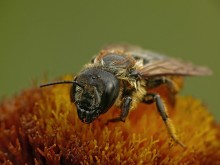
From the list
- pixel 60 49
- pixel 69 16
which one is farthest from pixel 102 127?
pixel 69 16

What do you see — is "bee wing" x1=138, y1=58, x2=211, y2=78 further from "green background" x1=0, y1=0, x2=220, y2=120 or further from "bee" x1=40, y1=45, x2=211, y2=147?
"green background" x1=0, y1=0, x2=220, y2=120

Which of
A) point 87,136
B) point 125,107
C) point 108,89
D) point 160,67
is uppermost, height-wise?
point 160,67

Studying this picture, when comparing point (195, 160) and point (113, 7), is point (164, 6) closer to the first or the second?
point (113, 7)

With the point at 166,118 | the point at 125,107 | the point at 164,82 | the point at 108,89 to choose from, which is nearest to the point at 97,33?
the point at 164,82

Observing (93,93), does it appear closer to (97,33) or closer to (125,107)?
(125,107)

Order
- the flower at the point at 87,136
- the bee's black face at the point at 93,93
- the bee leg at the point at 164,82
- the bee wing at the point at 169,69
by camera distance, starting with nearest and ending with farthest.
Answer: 1. the bee's black face at the point at 93,93
2. the flower at the point at 87,136
3. the bee wing at the point at 169,69
4. the bee leg at the point at 164,82

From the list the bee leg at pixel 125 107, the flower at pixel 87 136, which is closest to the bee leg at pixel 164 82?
the flower at pixel 87 136

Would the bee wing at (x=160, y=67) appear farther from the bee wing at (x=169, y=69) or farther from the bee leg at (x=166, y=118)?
the bee leg at (x=166, y=118)
